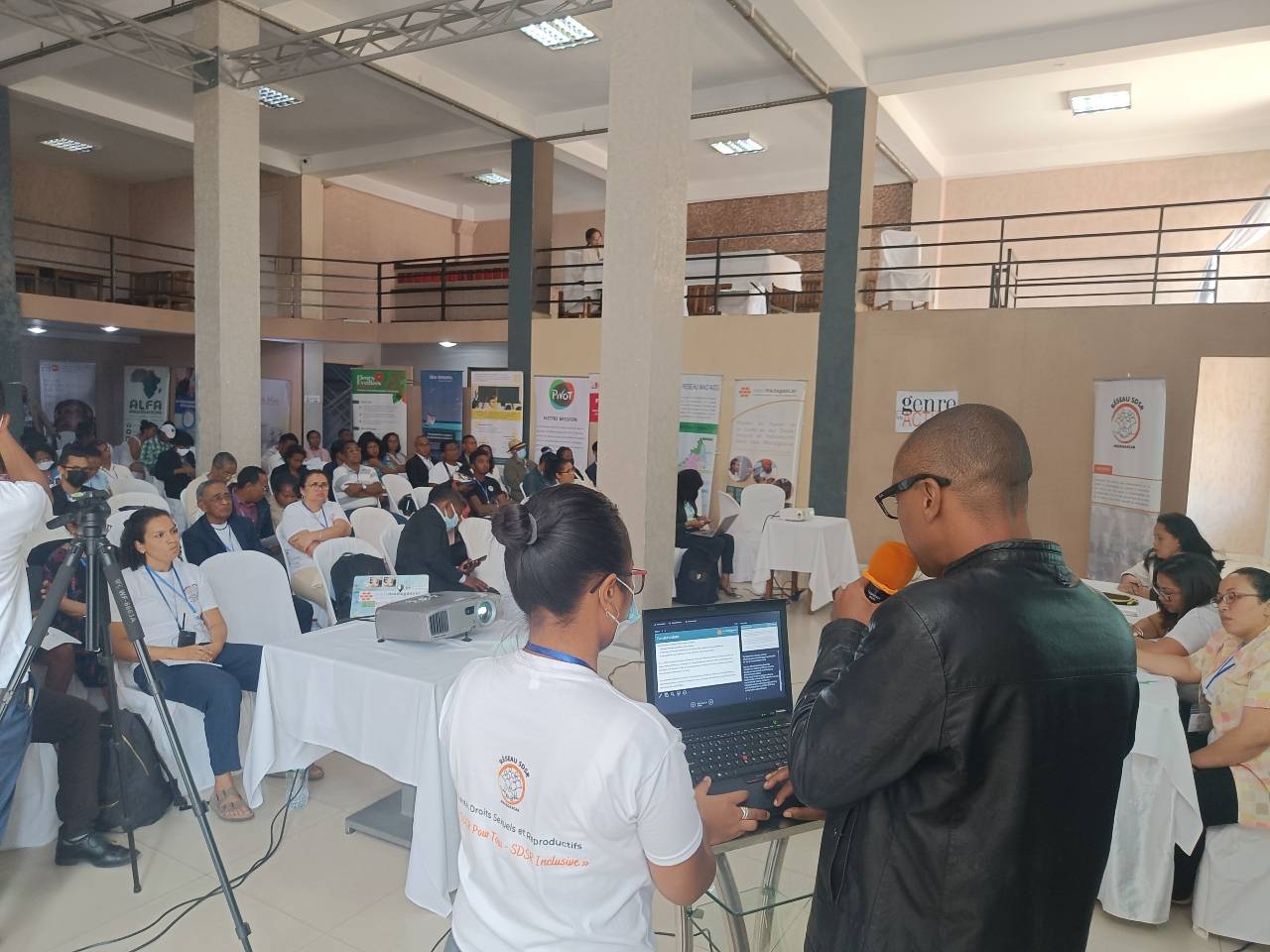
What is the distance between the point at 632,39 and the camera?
5.30m

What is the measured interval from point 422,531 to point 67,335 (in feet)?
36.5

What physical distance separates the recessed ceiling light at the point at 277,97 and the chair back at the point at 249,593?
7.42 meters

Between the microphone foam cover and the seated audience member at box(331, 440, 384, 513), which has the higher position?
the microphone foam cover

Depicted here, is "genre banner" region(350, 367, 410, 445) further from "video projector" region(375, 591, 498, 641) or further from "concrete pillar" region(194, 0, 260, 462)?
"video projector" region(375, 591, 498, 641)

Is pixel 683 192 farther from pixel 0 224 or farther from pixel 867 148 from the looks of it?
pixel 0 224

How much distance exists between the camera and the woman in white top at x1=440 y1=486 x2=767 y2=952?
1.07 meters

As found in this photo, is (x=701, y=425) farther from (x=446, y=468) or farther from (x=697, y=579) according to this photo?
(x=697, y=579)

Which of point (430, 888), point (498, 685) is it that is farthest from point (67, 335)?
point (498, 685)

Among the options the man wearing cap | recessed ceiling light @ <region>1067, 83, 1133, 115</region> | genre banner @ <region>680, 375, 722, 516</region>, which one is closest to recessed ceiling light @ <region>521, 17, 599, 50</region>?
genre banner @ <region>680, 375, 722, 516</region>

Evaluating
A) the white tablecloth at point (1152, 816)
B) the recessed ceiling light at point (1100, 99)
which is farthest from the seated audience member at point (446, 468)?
the recessed ceiling light at point (1100, 99)

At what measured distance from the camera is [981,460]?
1.14m

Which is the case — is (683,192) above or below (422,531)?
above

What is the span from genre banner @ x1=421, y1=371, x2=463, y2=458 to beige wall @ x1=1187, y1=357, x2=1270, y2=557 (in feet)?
30.2

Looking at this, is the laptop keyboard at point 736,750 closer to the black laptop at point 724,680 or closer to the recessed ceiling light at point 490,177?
the black laptop at point 724,680
